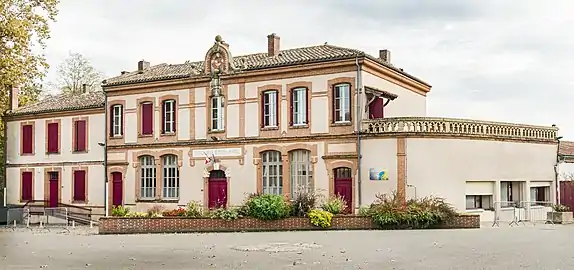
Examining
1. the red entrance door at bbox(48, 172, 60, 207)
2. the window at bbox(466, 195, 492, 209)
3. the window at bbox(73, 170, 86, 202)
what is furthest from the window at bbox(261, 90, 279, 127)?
the red entrance door at bbox(48, 172, 60, 207)

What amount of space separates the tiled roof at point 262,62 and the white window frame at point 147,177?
12.1 ft

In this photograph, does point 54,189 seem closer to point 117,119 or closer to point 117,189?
point 117,189

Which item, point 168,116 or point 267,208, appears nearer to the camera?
point 267,208

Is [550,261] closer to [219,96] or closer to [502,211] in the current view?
[502,211]

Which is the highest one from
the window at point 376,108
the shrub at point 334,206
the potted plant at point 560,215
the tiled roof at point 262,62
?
the tiled roof at point 262,62

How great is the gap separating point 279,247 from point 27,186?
23.7 meters

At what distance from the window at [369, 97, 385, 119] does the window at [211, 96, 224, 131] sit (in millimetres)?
6494

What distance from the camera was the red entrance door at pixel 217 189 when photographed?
30.9m

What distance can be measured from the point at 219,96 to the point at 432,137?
957cm

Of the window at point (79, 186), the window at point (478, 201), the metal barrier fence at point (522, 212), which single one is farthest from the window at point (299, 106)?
the window at point (79, 186)

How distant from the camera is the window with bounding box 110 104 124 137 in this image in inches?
1345

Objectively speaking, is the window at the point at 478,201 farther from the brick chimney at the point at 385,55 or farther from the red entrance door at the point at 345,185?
the brick chimney at the point at 385,55

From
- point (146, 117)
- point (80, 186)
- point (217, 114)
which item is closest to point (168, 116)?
point (146, 117)

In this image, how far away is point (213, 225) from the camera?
24.6 meters
